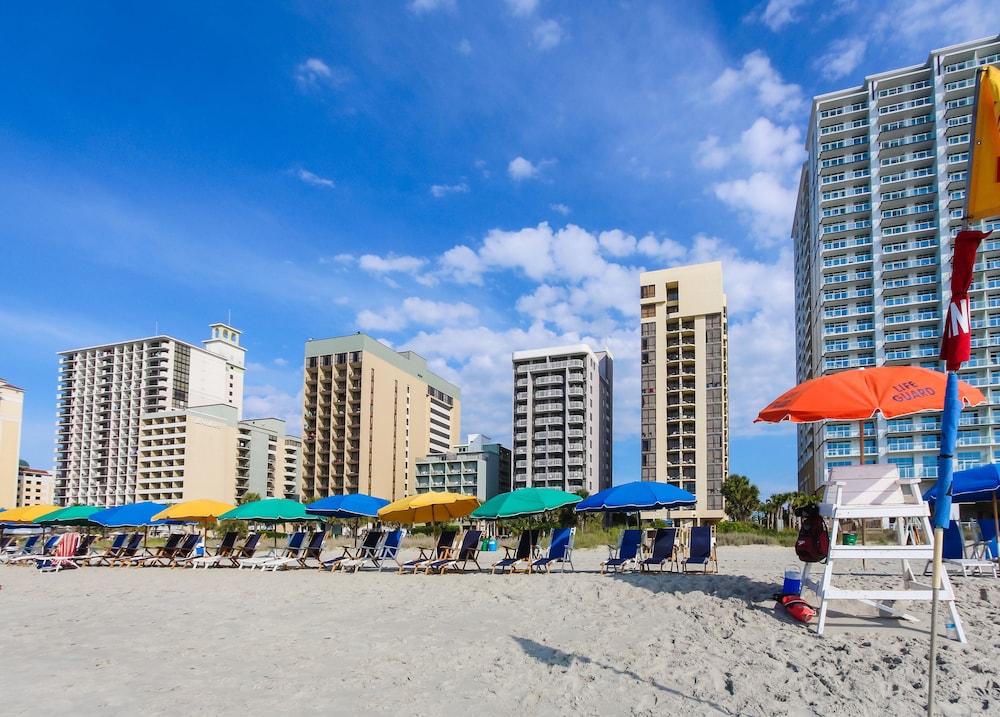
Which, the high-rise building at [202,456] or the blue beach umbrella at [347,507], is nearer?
the blue beach umbrella at [347,507]

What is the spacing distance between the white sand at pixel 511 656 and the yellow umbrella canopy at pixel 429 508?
18.3 feet

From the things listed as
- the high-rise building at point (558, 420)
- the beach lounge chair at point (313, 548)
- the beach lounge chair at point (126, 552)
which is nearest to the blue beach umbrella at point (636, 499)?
the beach lounge chair at point (313, 548)

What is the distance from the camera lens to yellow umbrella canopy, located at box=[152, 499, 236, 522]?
69.3ft

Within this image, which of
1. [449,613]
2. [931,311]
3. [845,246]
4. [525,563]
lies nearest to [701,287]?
[845,246]

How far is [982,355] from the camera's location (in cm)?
6016

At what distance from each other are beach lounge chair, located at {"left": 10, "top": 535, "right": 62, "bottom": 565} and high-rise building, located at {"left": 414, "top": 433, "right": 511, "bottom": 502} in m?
69.5

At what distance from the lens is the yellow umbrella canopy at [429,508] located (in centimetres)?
1734

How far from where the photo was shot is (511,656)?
7.29 metres

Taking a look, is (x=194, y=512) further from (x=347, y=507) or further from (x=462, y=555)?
(x=462, y=555)

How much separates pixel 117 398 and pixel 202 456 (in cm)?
2659

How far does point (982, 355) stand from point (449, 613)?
63964 mm

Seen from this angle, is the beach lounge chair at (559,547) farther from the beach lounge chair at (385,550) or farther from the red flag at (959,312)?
the red flag at (959,312)

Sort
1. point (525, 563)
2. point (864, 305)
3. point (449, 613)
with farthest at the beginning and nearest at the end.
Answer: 1. point (864, 305)
2. point (525, 563)
3. point (449, 613)

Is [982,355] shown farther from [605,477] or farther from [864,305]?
[605,477]
